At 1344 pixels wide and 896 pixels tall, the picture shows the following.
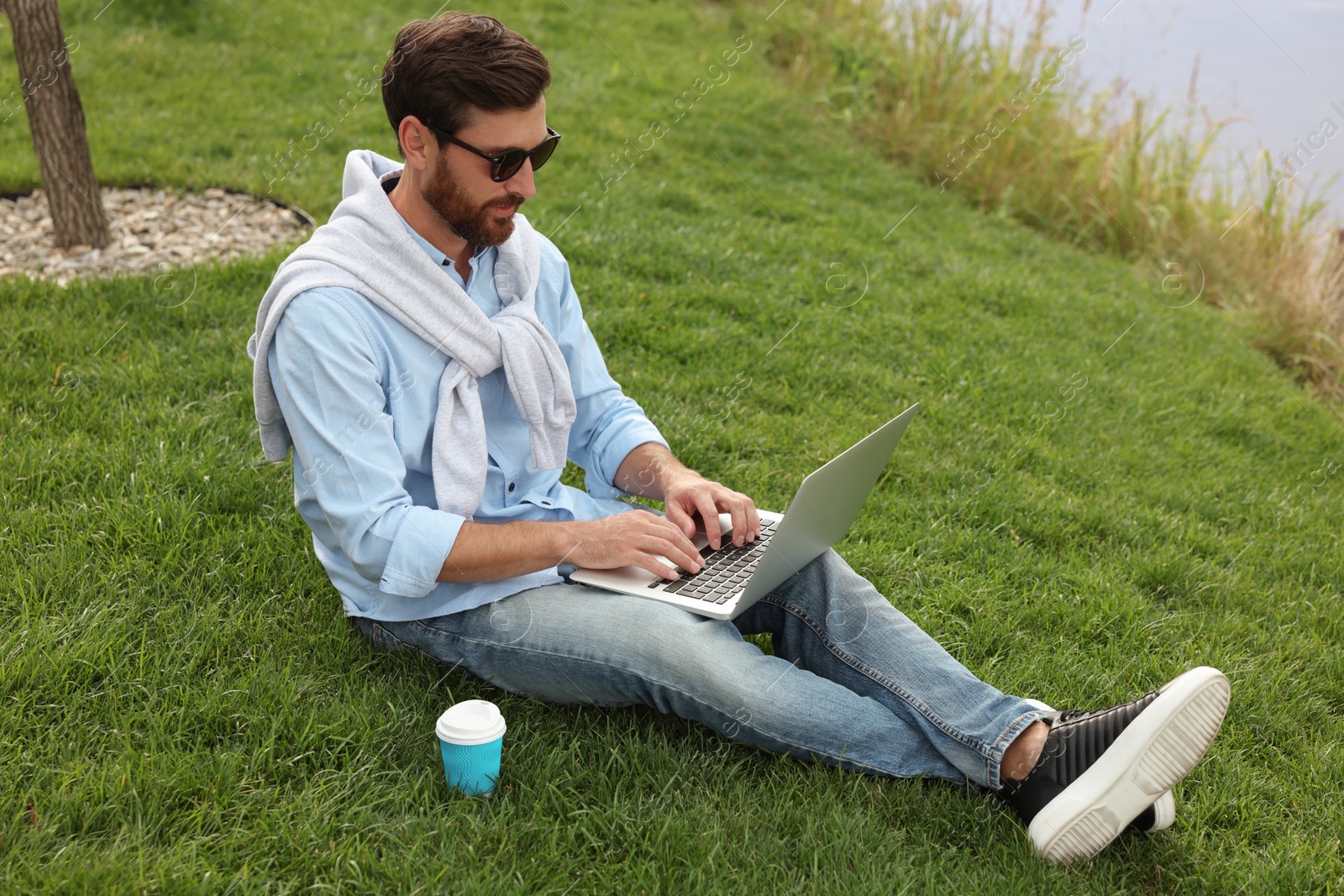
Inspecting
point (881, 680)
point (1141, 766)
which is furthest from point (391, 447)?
point (1141, 766)

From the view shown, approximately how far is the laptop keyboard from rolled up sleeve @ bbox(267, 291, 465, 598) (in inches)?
21.7

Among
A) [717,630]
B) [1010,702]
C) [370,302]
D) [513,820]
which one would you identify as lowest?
[513,820]

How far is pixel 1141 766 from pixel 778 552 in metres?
0.87

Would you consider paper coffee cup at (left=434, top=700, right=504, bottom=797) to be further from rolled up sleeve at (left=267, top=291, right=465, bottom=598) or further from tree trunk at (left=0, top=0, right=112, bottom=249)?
tree trunk at (left=0, top=0, right=112, bottom=249)

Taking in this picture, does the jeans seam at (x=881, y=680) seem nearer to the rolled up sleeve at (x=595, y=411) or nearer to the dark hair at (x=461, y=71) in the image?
the rolled up sleeve at (x=595, y=411)

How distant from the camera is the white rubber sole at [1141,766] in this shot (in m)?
2.17

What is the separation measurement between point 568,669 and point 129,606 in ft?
4.13

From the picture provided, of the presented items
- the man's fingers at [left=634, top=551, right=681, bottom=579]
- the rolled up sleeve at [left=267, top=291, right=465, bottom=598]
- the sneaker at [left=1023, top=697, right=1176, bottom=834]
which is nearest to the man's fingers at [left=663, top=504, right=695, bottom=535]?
the man's fingers at [left=634, top=551, right=681, bottom=579]

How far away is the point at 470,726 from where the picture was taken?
2.20 meters

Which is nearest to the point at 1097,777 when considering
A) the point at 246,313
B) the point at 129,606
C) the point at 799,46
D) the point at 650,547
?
the point at 650,547

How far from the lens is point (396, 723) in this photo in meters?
2.47

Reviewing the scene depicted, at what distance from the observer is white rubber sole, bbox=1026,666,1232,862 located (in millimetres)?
2172

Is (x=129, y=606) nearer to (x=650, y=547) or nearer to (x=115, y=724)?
(x=115, y=724)

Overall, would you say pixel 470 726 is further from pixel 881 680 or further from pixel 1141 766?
pixel 1141 766
